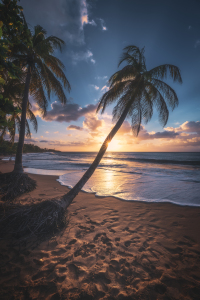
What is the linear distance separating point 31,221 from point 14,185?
10.8 feet

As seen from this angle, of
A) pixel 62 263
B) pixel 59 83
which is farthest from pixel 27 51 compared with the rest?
pixel 62 263

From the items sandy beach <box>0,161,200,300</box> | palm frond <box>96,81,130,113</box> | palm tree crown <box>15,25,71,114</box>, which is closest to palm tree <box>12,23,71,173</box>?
palm tree crown <box>15,25,71,114</box>

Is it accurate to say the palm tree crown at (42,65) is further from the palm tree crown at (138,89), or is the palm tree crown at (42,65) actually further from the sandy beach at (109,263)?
the sandy beach at (109,263)

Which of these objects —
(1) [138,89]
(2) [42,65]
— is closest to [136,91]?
(1) [138,89]

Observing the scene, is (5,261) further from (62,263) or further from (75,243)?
(75,243)

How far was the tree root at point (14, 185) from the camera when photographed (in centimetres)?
526

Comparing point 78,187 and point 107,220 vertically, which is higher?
point 78,187

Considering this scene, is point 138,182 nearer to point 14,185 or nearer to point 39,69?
point 14,185

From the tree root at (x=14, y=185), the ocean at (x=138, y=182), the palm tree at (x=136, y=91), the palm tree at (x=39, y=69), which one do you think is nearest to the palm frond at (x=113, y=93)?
the palm tree at (x=136, y=91)

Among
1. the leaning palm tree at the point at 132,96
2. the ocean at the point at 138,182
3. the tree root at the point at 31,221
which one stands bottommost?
the ocean at the point at 138,182

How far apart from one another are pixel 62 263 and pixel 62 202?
1616 millimetres

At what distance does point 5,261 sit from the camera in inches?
89.5

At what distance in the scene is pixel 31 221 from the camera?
10.2ft

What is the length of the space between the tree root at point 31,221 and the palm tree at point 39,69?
3.64 m
